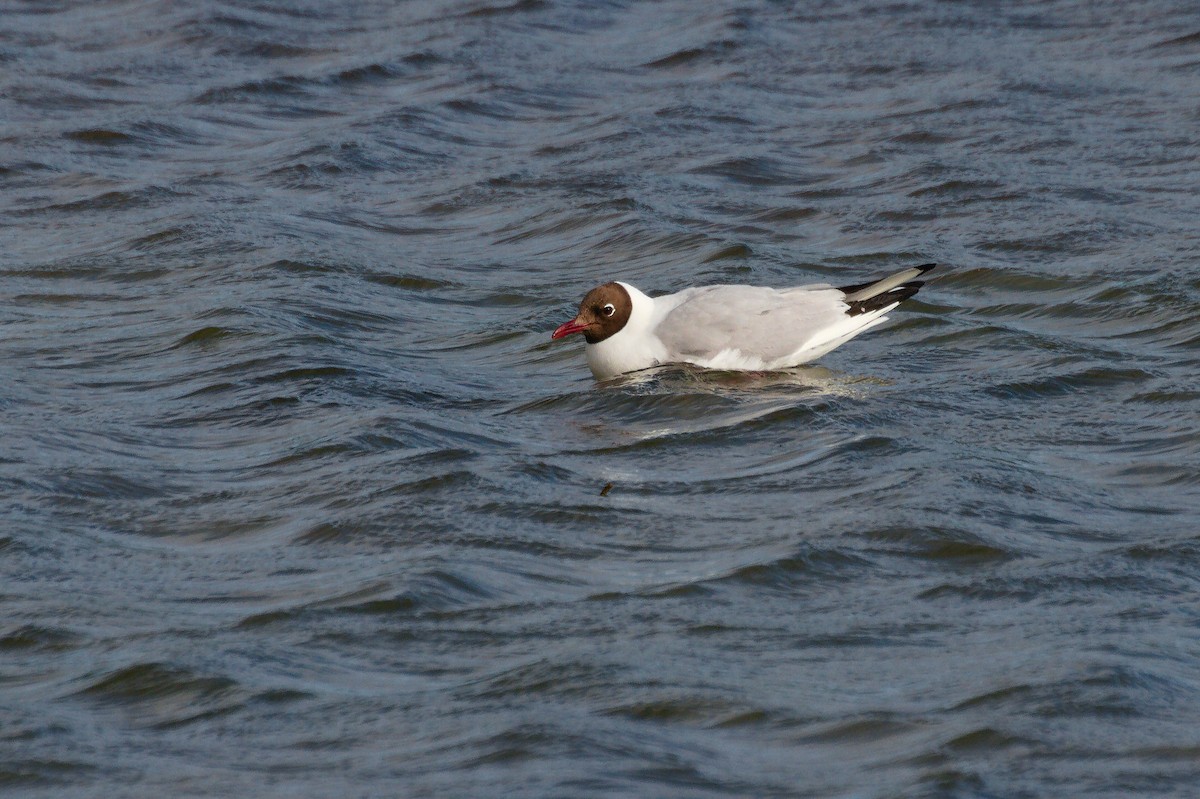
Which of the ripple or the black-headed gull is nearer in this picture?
the ripple

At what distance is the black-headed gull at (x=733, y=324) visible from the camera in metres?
9.57

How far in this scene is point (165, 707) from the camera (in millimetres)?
5652

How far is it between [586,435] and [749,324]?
126 cm

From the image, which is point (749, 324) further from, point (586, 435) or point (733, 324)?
point (586, 435)

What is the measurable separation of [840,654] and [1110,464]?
8.61 ft

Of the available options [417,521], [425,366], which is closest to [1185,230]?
[425,366]

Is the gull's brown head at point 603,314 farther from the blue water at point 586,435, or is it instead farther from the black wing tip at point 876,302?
the black wing tip at point 876,302

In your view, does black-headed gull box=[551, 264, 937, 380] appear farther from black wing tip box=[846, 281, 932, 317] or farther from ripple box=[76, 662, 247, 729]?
ripple box=[76, 662, 247, 729]

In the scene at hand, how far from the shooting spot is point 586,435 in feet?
28.8

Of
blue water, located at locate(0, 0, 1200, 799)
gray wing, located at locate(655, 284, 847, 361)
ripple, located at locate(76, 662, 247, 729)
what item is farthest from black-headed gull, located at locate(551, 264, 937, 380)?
ripple, located at locate(76, 662, 247, 729)

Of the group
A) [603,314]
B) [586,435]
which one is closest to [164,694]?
[586,435]

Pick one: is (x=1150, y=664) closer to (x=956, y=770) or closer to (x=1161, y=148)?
(x=956, y=770)

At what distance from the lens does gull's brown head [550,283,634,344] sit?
9.69 m

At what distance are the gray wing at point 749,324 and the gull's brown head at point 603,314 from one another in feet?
0.70
